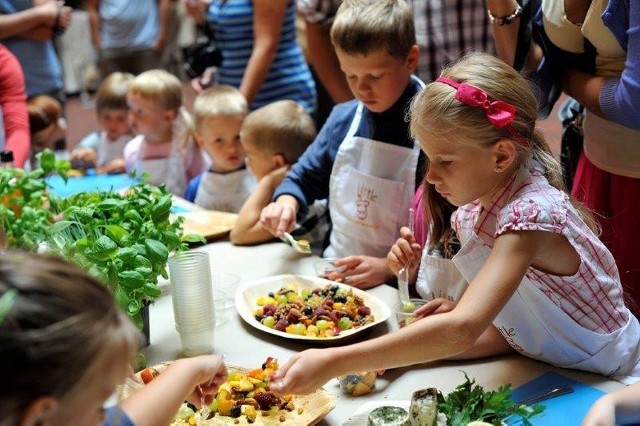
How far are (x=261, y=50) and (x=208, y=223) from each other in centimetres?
100

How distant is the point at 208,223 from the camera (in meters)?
2.49

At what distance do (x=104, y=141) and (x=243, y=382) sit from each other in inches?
109

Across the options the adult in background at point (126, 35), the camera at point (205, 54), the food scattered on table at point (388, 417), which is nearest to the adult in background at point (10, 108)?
the camera at point (205, 54)

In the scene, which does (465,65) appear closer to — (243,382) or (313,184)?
(243,382)

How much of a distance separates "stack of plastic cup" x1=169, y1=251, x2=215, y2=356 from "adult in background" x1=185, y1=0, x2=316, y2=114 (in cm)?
171

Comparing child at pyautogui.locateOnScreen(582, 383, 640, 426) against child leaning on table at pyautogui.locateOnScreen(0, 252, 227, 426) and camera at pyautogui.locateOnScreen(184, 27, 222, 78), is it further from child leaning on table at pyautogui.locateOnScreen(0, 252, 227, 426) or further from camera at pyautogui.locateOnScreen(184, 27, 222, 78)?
camera at pyautogui.locateOnScreen(184, 27, 222, 78)

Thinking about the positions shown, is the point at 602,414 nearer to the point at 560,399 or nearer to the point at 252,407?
the point at 560,399

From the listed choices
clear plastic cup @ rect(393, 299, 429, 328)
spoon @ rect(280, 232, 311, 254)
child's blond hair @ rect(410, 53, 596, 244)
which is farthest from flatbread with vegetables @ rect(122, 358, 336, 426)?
spoon @ rect(280, 232, 311, 254)

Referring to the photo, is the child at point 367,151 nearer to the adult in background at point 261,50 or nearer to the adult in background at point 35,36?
the adult in background at point 261,50

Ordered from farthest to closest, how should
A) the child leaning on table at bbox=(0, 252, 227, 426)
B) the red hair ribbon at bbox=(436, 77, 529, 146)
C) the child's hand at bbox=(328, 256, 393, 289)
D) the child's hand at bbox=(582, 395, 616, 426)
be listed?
the child's hand at bbox=(328, 256, 393, 289)
the red hair ribbon at bbox=(436, 77, 529, 146)
the child's hand at bbox=(582, 395, 616, 426)
the child leaning on table at bbox=(0, 252, 227, 426)

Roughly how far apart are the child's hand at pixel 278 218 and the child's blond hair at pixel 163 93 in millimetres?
1295

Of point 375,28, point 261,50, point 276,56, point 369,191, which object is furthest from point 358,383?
point 276,56

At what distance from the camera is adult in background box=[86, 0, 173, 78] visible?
5.68 meters

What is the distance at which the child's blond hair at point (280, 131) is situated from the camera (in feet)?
8.30
